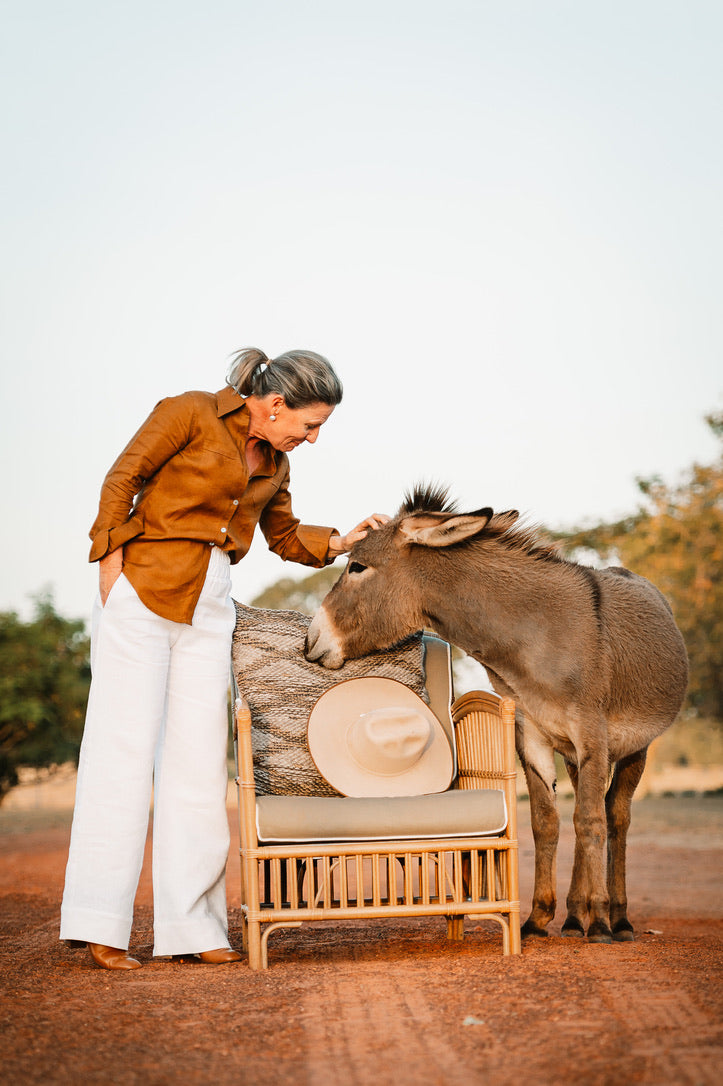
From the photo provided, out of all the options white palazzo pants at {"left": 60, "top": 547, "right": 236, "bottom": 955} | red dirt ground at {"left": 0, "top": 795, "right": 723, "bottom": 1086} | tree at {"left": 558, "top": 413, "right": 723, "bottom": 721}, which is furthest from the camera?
tree at {"left": 558, "top": 413, "right": 723, "bottom": 721}

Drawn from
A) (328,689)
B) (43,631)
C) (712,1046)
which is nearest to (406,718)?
(328,689)

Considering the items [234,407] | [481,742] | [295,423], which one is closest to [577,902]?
[481,742]

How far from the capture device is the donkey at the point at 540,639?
17.0ft

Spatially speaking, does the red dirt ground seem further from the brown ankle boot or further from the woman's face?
the woman's face

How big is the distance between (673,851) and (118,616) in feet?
26.3

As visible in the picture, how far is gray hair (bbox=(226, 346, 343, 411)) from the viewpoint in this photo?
5082 millimetres

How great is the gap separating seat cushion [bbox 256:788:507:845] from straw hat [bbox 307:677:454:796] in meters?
0.51

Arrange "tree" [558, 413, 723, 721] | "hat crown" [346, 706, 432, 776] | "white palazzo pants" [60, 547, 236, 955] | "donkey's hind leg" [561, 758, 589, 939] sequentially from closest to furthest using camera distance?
"white palazzo pants" [60, 547, 236, 955]
"hat crown" [346, 706, 432, 776]
"donkey's hind leg" [561, 758, 589, 939]
"tree" [558, 413, 723, 721]

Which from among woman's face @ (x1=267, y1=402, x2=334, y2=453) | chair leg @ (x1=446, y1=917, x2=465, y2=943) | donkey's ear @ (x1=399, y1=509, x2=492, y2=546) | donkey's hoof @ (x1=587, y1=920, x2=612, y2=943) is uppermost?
woman's face @ (x1=267, y1=402, x2=334, y2=453)

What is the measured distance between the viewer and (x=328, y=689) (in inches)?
221

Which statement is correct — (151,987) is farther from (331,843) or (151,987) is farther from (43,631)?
(43,631)

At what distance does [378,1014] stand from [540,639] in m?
2.12

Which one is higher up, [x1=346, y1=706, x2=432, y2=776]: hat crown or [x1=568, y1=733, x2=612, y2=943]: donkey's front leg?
[x1=346, y1=706, x2=432, y2=776]: hat crown

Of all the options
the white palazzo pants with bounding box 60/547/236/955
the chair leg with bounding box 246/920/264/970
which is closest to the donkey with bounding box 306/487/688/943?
the white palazzo pants with bounding box 60/547/236/955
